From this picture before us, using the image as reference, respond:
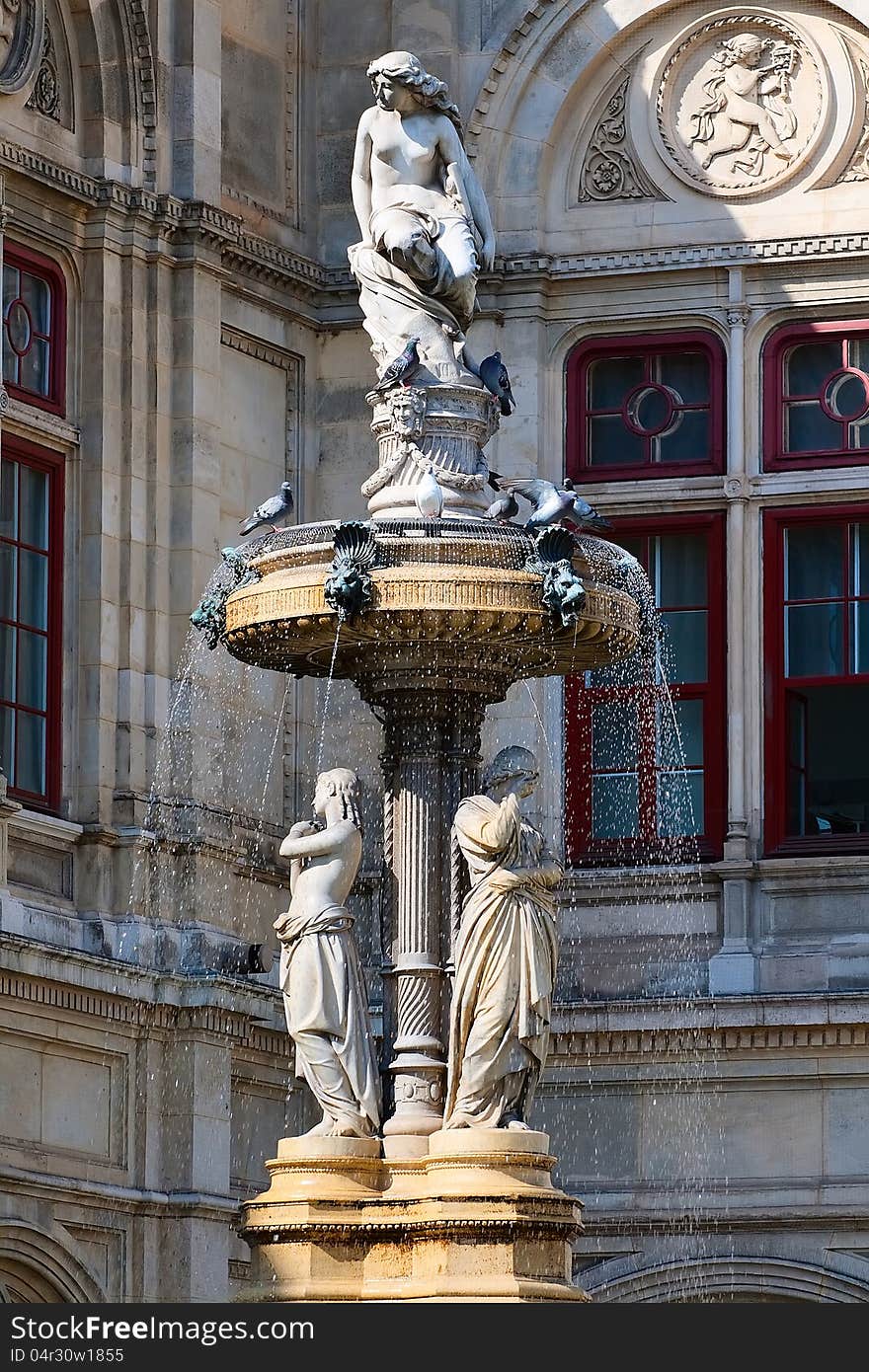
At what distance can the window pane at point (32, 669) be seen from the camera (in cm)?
2591

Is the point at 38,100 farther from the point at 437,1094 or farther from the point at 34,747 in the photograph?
the point at 437,1094

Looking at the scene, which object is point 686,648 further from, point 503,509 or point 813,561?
point 503,509

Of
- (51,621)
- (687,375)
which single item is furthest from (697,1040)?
(51,621)

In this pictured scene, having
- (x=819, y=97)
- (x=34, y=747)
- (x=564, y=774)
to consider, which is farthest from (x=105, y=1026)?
(x=819, y=97)

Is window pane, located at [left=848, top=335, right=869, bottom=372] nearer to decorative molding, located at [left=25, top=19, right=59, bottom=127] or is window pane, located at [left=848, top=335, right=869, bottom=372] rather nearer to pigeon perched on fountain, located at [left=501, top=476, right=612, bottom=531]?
decorative molding, located at [left=25, top=19, right=59, bottom=127]

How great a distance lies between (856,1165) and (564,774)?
11.3 ft

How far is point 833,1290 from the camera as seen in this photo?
1042 inches

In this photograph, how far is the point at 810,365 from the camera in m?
28.2

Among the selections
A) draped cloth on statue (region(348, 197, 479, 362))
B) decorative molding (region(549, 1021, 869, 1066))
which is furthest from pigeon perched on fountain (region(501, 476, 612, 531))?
decorative molding (region(549, 1021, 869, 1066))

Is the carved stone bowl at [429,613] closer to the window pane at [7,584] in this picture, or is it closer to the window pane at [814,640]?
the window pane at [7,584]

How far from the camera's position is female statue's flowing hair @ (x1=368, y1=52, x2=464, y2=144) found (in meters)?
20.8

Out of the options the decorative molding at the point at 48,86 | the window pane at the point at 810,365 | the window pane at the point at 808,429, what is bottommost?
the window pane at the point at 808,429

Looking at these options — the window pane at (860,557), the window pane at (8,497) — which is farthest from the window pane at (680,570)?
the window pane at (8,497)

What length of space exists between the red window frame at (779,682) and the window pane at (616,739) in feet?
3.03
